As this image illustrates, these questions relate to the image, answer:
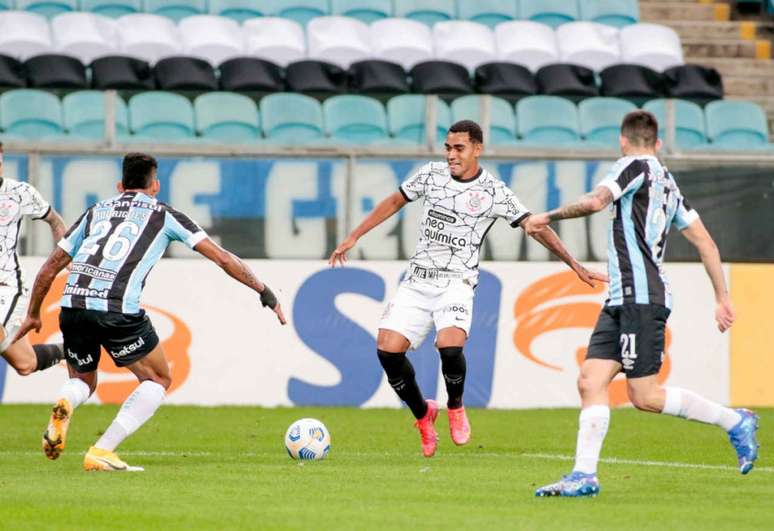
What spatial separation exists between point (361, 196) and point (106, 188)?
2513 mm

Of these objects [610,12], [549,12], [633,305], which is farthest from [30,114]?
[633,305]

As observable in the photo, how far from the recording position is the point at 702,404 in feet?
28.4

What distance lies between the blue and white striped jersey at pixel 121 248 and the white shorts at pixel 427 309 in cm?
192

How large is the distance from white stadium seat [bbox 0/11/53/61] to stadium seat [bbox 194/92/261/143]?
2405mm

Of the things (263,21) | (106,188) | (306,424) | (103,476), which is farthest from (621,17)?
(103,476)

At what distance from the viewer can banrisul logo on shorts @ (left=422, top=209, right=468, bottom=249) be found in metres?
10.9

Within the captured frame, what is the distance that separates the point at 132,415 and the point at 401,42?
40.8ft

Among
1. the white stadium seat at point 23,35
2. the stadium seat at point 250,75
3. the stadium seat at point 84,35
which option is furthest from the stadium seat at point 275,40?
the white stadium seat at point 23,35

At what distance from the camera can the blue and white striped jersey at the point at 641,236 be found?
8367 millimetres

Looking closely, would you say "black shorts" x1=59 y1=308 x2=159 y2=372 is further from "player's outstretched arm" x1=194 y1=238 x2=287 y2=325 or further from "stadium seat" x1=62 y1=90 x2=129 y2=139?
"stadium seat" x1=62 y1=90 x2=129 y2=139

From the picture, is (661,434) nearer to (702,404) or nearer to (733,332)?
(733,332)

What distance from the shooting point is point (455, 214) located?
10914 millimetres

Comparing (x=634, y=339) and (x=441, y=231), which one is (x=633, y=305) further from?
(x=441, y=231)

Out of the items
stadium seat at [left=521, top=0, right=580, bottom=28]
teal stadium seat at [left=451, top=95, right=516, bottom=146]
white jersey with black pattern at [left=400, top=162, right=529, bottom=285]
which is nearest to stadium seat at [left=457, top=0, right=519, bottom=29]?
stadium seat at [left=521, top=0, right=580, bottom=28]
